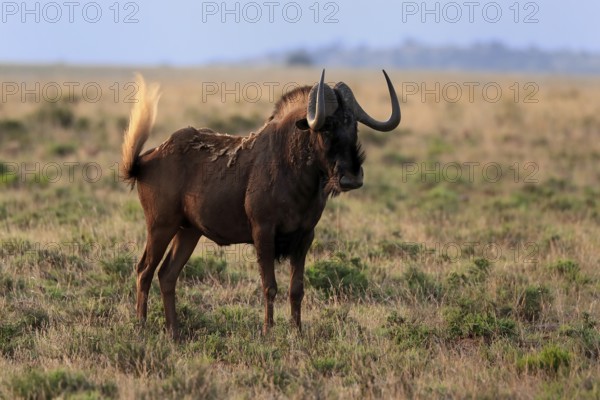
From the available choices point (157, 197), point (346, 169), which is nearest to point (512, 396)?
point (346, 169)

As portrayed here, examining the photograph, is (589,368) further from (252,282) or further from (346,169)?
(252,282)

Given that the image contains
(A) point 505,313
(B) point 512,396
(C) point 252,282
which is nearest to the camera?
(B) point 512,396

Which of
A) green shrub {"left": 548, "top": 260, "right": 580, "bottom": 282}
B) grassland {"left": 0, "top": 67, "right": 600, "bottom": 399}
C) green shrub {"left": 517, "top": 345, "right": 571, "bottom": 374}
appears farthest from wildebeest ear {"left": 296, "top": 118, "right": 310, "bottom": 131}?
green shrub {"left": 548, "top": 260, "right": 580, "bottom": 282}

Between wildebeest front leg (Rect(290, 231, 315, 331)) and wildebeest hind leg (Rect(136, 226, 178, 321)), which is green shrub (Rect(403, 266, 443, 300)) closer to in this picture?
wildebeest front leg (Rect(290, 231, 315, 331))

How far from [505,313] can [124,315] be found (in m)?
3.72

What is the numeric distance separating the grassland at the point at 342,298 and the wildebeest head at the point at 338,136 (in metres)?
1.36

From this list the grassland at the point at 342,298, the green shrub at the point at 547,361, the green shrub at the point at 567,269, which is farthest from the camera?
the green shrub at the point at 567,269

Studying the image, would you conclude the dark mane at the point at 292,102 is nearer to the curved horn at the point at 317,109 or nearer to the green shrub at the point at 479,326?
the curved horn at the point at 317,109

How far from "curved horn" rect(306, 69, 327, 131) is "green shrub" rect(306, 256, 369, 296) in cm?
256

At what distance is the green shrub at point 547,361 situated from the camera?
7.38m

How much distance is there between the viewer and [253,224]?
27.6ft

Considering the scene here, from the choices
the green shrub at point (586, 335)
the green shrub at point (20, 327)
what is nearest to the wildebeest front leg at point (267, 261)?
the green shrub at point (20, 327)

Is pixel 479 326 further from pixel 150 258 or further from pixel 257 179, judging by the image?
pixel 150 258

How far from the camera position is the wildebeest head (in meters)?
8.05
